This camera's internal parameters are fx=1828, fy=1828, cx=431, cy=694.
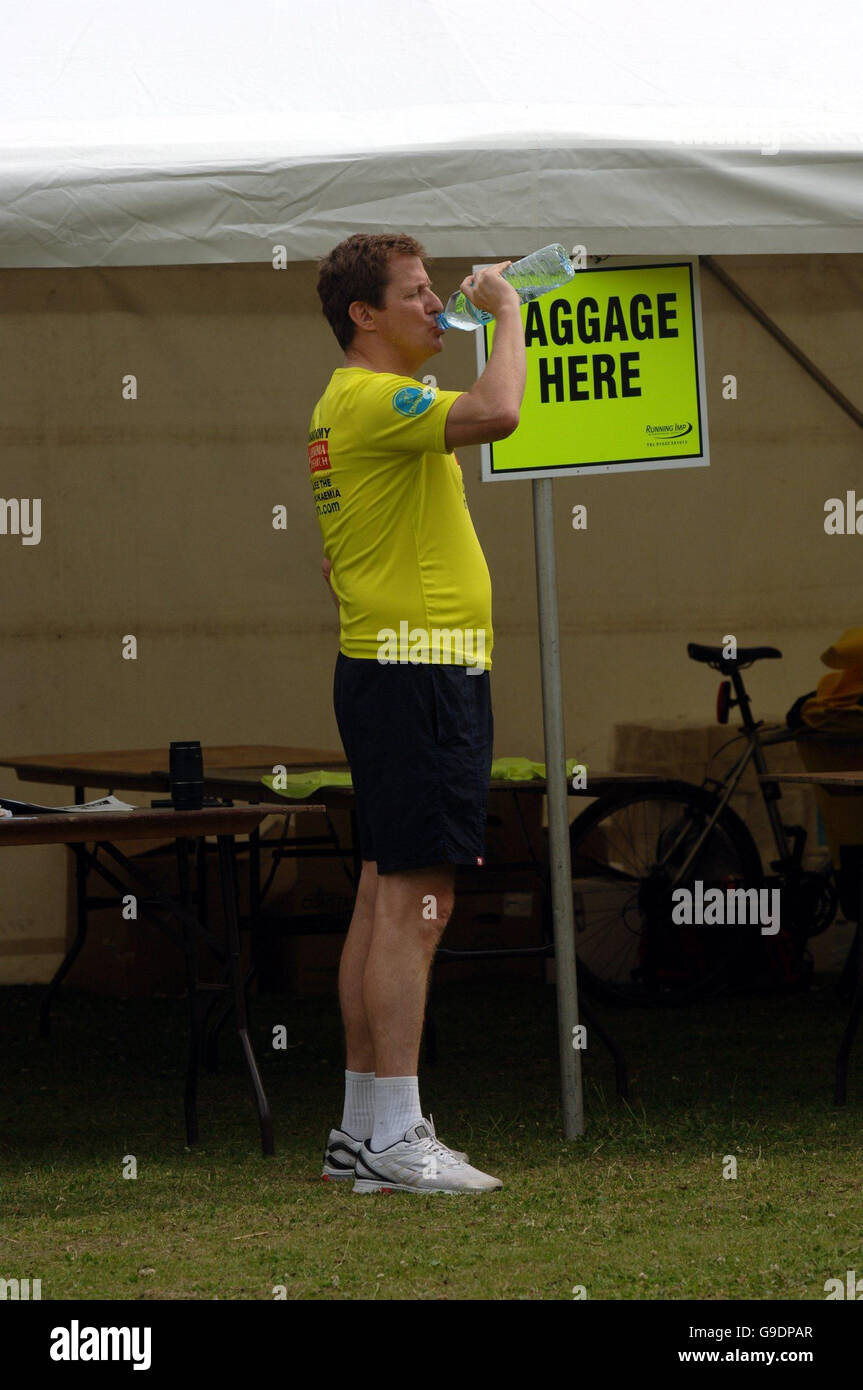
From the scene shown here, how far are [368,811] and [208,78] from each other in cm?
166

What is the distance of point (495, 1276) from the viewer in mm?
2693

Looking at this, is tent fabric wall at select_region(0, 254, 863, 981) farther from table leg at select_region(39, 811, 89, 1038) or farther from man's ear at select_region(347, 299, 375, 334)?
man's ear at select_region(347, 299, 375, 334)

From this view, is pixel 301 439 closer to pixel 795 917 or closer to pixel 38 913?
pixel 38 913

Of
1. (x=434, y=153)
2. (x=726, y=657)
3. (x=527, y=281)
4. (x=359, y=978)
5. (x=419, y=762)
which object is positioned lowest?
(x=359, y=978)

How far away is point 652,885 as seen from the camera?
5922 mm

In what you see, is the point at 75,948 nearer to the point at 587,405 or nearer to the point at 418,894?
the point at 418,894

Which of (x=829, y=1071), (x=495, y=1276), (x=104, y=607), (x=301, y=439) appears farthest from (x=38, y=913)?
(x=495, y=1276)

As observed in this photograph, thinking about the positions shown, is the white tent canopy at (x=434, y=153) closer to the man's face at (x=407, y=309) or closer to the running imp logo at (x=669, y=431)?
the man's face at (x=407, y=309)

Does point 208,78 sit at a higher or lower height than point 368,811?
higher

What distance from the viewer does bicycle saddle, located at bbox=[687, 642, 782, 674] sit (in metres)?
6.07

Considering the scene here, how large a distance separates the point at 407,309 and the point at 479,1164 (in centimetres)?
162

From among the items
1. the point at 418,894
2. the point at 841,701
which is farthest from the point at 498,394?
the point at 841,701

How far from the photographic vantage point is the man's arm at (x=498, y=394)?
3145 mm

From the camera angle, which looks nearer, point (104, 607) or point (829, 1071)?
point (829, 1071)
